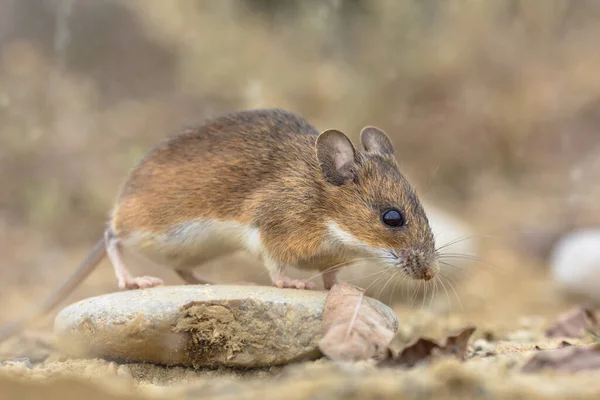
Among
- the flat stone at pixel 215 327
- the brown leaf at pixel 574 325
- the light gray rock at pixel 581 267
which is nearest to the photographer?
the flat stone at pixel 215 327

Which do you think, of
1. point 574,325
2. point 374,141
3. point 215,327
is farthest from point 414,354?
point 574,325

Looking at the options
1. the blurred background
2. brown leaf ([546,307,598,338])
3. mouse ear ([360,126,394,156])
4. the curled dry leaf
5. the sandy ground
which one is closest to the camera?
the sandy ground

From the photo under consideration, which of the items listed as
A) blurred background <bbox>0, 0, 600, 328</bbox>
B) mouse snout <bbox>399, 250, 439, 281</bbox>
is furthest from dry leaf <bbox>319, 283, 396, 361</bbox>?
blurred background <bbox>0, 0, 600, 328</bbox>

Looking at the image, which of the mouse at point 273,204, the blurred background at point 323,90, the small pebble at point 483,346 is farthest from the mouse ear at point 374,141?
the blurred background at point 323,90

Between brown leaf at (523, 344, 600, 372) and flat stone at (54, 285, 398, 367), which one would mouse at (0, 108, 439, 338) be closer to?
flat stone at (54, 285, 398, 367)

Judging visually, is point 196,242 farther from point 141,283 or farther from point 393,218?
point 393,218

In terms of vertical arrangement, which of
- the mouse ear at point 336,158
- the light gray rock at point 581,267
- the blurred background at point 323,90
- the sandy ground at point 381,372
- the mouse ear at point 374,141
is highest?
the blurred background at point 323,90

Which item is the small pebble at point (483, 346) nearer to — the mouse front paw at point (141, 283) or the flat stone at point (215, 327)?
the flat stone at point (215, 327)
